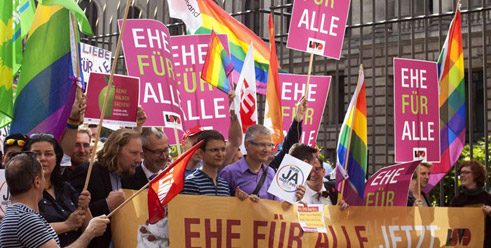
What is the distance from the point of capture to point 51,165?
6.59m

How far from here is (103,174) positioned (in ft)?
23.9

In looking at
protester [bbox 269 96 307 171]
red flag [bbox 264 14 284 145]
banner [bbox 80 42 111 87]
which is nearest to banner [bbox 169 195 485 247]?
Result: protester [bbox 269 96 307 171]

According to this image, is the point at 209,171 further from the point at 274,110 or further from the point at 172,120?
the point at 274,110

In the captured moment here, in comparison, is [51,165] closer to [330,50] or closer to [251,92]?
[251,92]

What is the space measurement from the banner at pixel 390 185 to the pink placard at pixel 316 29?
1.44 m

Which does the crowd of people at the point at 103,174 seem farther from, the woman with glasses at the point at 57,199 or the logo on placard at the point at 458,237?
the logo on placard at the point at 458,237

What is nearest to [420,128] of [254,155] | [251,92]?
[251,92]

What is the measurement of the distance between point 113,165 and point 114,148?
11 cm

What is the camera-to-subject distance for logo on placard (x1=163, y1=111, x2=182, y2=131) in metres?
8.86

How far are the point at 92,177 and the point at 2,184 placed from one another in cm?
57

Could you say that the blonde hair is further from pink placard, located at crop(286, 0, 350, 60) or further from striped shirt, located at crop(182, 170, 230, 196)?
pink placard, located at crop(286, 0, 350, 60)

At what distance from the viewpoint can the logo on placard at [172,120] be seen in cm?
886

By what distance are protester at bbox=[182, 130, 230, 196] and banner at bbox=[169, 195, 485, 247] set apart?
9 cm

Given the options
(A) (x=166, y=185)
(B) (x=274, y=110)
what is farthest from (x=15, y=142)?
(B) (x=274, y=110)
